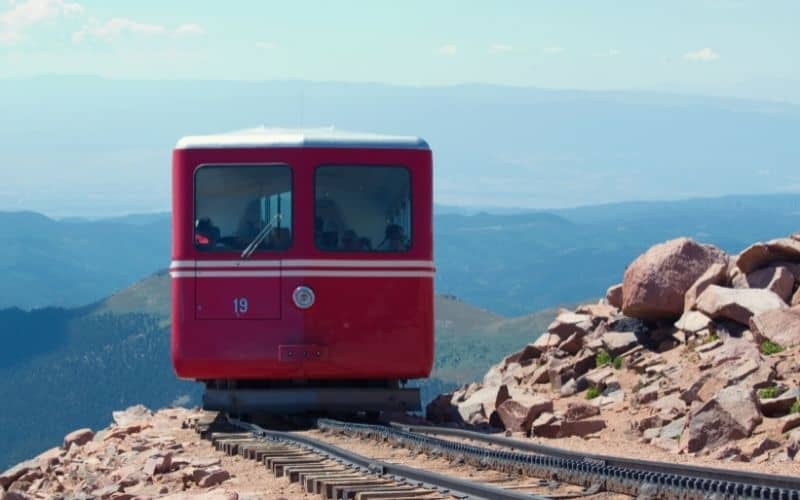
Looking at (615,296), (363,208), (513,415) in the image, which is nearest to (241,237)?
(363,208)

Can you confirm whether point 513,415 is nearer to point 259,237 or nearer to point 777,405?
point 777,405

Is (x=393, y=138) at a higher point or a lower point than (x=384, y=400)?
higher

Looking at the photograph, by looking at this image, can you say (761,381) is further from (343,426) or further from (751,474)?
(751,474)

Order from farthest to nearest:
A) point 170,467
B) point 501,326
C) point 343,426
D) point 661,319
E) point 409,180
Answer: point 501,326 → point 661,319 → point 409,180 → point 343,426 → point 170,467

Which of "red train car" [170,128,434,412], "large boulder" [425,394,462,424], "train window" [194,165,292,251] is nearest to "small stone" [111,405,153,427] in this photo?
"red train car" [170,128,434,412]

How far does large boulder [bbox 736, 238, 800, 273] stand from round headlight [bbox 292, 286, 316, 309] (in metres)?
6.37

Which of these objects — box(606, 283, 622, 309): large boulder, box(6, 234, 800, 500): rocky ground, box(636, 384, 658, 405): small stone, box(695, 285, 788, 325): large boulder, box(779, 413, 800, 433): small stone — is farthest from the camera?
box(606, 283, 622, 309): large boulder

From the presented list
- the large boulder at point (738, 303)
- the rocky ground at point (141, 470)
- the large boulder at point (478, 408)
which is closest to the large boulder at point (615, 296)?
the large boulder at point (738, 303)

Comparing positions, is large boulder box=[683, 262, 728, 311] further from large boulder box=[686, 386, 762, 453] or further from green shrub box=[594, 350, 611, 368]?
large boulder box=[686, 386, 762, 453]

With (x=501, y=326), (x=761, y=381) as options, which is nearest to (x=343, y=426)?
(x=761, y=381)

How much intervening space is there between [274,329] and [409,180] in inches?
81.2

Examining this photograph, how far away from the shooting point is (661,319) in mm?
20828

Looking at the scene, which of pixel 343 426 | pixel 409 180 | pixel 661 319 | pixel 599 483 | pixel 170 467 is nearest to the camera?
pixel 599 483

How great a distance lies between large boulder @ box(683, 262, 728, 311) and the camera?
19906mm
